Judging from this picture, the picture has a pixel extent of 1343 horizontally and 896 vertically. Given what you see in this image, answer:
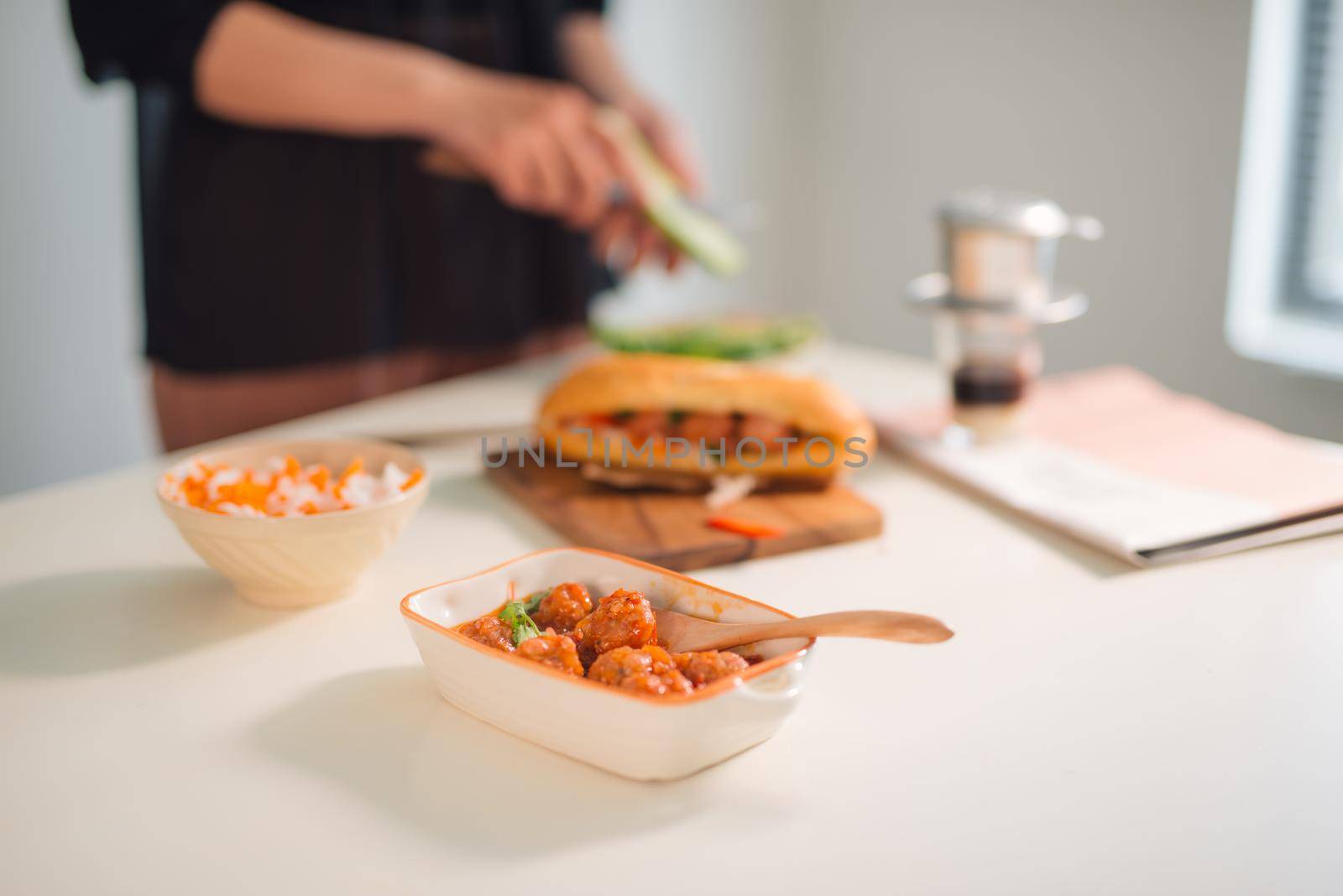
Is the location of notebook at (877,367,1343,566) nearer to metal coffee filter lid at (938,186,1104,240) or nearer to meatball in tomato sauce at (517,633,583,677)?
metal coffee filter lid at (938,186,1104,240)

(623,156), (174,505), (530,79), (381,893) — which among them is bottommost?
(381,893)

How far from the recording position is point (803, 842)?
23.4 inches

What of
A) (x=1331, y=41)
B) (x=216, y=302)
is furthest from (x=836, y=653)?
(x=1331, y=41)

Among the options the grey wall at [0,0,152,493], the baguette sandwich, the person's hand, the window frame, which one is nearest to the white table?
the baguette sandwich

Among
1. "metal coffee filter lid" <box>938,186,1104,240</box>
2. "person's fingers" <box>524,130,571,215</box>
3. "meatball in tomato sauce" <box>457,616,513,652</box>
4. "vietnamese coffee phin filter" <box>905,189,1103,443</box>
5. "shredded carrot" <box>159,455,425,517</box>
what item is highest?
"person's fingers" <box>524,130,571,215</box>

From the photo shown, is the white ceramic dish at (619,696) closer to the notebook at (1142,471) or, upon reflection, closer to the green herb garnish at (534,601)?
the green herb garnish at (534,601)

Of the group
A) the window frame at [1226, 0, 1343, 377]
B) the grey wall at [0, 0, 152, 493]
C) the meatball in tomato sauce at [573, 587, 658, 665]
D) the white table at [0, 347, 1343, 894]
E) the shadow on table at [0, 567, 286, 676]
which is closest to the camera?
the white table at [0, 347, 1343, 894]

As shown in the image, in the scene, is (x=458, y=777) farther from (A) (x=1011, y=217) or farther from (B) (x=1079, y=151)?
(B) (x=1079, y=151)

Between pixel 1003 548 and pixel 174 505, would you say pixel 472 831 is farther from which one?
pixel 1003 548

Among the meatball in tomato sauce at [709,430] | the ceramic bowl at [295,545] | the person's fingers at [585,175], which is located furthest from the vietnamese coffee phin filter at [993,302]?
the ceramic bowl at [295,545]

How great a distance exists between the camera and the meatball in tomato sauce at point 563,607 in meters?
0.74

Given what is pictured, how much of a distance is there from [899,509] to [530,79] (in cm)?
113

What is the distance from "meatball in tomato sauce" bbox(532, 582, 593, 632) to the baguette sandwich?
0.41m

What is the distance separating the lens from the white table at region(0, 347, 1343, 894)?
58 cm
